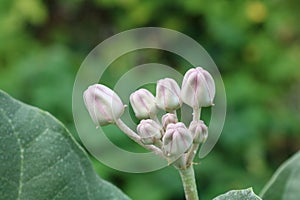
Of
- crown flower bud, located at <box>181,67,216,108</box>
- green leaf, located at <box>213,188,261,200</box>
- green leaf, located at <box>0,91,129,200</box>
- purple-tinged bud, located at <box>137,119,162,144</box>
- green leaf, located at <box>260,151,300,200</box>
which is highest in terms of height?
crown flower bud, located at <box>181,67,216,108</box>

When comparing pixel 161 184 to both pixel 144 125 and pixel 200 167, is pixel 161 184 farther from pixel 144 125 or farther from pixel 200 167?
pixel 144 125

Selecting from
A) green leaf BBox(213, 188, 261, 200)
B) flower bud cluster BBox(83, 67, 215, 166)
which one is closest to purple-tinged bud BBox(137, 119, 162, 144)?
flower bud cluster BBox(83, 67, 215, 166)

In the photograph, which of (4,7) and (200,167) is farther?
(4,7)

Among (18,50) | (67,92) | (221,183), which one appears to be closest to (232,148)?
(221,183)

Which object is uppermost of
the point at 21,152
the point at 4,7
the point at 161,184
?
the point at 21,152

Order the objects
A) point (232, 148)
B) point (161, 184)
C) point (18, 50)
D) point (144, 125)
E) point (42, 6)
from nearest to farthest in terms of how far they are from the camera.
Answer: point (144, 125), point (161, 184), point (232, 148), point (18, 50), point (42, 6)

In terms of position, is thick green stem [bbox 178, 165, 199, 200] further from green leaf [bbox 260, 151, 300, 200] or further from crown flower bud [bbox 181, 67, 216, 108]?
green leaf [bbox 260, 151, 300, 200]
